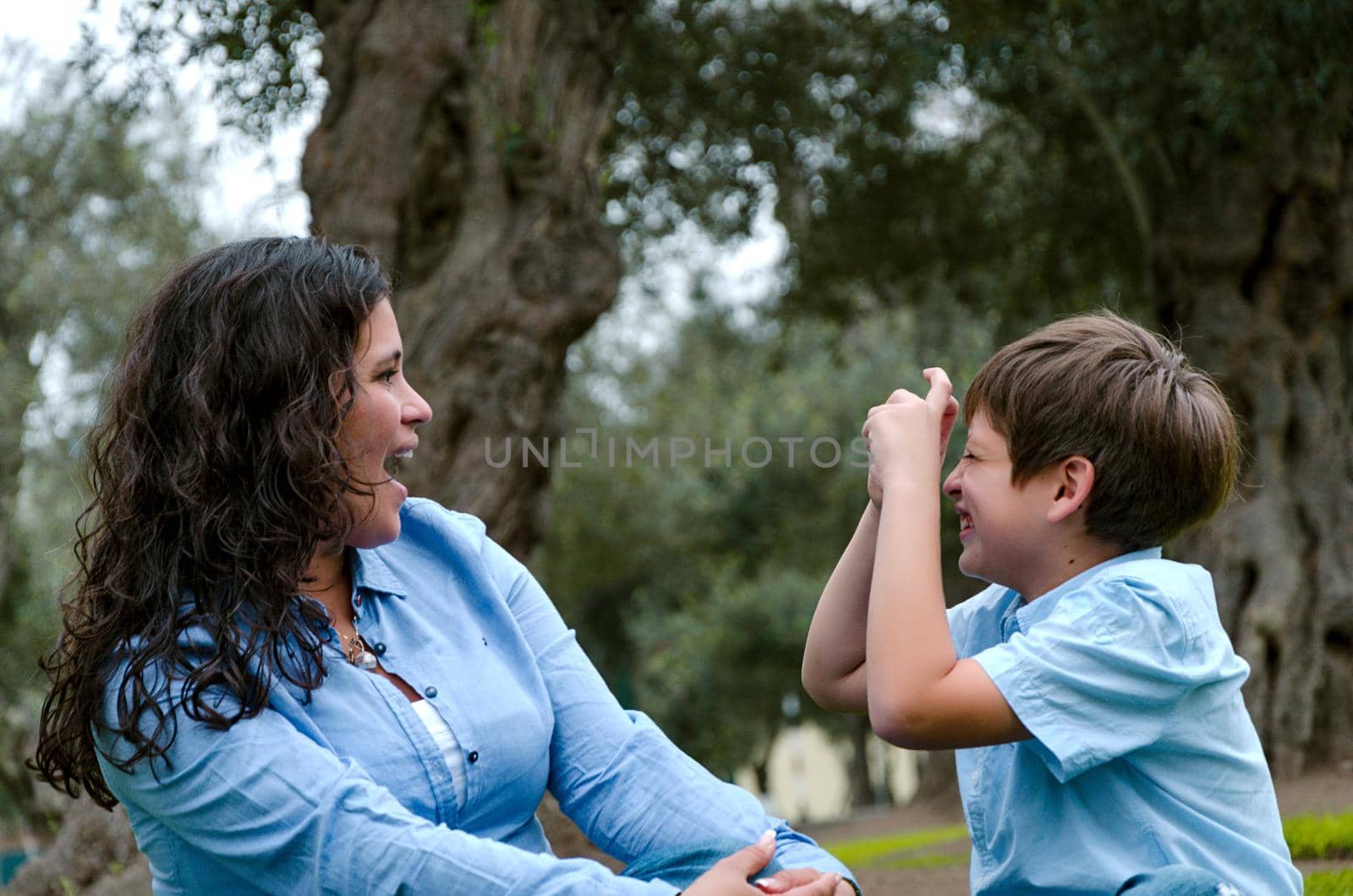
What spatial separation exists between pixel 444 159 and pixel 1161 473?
15.3 feet

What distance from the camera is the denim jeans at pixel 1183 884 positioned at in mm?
1908

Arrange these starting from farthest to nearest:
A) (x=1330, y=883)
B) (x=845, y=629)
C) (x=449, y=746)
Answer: (x=1330, y=883), (x=845, y=629), (x=449, y=746)

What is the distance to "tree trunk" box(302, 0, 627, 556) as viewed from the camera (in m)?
5.95

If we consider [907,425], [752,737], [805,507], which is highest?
[907,425]

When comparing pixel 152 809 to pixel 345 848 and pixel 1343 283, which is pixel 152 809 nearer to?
pixel 345 848

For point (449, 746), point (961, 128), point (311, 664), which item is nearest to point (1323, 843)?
point (449, 746)

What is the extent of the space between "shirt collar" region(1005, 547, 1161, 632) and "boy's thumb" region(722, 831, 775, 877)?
58 cm

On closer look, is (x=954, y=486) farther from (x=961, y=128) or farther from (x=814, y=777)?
(x=814, y=777)

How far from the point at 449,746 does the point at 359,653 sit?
0.22 m

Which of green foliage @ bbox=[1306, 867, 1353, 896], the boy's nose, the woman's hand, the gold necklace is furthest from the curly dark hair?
green foliage @ bbox=[1306, 867, 1353, 896]

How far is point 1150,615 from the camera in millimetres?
2088

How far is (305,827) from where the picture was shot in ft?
6.17

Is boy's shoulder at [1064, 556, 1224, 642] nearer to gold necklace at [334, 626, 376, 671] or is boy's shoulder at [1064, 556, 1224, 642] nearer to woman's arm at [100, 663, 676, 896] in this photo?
woman's arm at [100, 663, 676, 896]

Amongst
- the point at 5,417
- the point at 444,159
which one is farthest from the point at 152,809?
the point at 5,417
